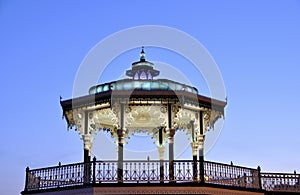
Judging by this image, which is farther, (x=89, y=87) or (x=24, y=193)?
(x=89, y=87)

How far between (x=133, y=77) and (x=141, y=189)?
4.91 m

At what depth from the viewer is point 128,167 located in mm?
15281

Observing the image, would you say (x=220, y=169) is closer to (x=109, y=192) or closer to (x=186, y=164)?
(x=186, y=164)

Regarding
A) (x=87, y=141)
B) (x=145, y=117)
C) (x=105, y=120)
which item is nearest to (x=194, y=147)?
(x=145, y=117)

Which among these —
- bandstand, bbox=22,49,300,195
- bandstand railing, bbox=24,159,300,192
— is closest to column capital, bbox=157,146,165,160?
bandstand, bbox=22,49,300,195

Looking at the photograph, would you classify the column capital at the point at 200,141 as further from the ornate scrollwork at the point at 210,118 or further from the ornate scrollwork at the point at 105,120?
the ornate scrollwork at the point at 105,120

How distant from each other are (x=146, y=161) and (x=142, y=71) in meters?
4.26

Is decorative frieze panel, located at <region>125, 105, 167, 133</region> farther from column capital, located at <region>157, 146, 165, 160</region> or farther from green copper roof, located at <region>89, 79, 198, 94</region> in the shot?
column capital, located at <region>157, 146, 165, 160</region>

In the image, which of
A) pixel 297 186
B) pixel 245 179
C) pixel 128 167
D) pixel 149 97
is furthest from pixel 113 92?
pixel 297 186

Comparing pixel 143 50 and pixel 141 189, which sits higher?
pixel 143 50

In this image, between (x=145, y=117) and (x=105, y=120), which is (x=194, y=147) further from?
(x=105, y=120)

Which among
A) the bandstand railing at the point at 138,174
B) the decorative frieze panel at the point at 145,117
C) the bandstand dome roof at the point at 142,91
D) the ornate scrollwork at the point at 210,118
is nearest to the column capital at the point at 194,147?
the ornate scrollwork at the point at 210,118

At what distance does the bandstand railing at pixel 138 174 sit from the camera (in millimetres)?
15164

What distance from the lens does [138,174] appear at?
1517cm
